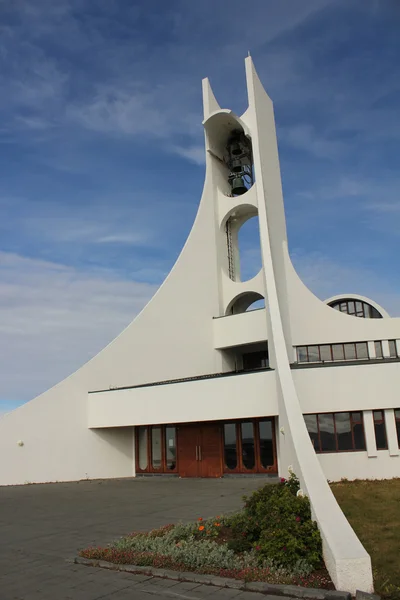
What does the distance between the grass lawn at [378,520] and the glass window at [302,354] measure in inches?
248

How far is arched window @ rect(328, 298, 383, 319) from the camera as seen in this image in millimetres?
22219

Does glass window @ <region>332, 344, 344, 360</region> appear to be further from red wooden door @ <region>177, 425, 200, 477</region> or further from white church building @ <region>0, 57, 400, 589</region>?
red wooden door @ <region>177, 425, 200, 477</region>

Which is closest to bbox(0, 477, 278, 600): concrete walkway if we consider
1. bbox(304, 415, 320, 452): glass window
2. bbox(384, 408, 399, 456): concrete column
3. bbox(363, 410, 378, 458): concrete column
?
bbox(304, 415, 320, 452): glass window

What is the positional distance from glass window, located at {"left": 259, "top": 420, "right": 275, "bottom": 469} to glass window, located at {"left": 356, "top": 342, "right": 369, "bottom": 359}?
5.36 metres

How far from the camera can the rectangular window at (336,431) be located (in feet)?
43.7

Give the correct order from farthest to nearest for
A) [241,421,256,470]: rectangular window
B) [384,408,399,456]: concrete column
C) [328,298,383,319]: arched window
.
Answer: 1. [328,298,383,319]: arched window
2. [241,421,256,470]: rectangular window
3. [384,408,399,456]: concrete column

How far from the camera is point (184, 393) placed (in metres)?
15.3

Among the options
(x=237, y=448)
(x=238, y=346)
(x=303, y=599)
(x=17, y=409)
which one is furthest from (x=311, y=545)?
(x=238, y=346)

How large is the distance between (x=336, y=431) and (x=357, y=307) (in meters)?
10.5

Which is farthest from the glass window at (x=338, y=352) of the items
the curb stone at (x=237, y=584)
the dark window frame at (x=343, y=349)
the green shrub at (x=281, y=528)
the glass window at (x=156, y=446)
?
the curb stone at (x=237, y=584)

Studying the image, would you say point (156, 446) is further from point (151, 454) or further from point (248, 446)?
point (248, 446)

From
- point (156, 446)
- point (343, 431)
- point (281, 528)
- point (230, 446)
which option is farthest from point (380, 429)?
point (281, 528)

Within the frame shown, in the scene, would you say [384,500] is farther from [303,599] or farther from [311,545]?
[303,599]

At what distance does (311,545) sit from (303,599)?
0.89 m
